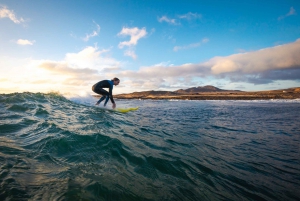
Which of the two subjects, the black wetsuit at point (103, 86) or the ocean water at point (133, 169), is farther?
the black wetsuit at point (103, 86)

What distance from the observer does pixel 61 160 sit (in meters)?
3.07

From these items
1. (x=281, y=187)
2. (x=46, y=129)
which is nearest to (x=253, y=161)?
(x=281, y=187)

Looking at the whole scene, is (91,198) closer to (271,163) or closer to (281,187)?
(281,187)

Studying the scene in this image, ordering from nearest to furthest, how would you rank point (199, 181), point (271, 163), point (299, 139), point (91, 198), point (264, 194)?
point (91, 198) → point (264, 194) → point (199, 181) → point (271, 163) → point (299, 139)

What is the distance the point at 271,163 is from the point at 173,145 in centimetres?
258

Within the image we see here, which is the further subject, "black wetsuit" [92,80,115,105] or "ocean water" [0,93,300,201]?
"black wetsuit" [92,80,115,105]

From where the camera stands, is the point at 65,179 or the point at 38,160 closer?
the point at 65,179

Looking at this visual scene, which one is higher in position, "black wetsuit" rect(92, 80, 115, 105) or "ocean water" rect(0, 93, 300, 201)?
"black wetsuit" rect(92, 80, 115, 105)

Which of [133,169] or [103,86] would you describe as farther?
[103,86]

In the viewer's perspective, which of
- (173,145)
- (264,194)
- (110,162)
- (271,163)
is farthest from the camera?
(173,145)

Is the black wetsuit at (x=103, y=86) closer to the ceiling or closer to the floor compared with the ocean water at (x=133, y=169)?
closer to the ceiling

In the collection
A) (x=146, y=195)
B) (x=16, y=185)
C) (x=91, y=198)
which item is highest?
(x=16, y=185)

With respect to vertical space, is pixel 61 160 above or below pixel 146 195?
above

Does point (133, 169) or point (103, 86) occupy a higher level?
point (103, 86)
